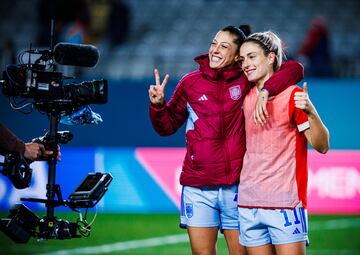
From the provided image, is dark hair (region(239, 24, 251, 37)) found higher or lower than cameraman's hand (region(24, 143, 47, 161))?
higher

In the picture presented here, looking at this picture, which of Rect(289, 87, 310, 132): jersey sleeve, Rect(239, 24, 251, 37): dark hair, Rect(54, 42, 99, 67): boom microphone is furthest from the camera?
Rect(239, 24, 251, 37): dark hair

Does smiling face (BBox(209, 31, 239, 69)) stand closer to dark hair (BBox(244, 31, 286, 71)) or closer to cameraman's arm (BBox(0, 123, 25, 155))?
dark hair (BBox(244, 31, 286, 71))

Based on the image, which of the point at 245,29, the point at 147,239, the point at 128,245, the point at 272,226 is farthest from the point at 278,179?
the point at 147,239

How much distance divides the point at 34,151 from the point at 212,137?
1.29 m

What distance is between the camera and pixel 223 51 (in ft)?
20.5

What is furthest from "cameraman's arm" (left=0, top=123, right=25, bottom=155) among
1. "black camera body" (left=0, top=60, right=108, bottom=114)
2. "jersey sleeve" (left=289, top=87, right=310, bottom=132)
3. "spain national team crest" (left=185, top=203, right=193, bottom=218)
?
"jersey sleeve" (left=289, top=87, right=310, bottom=132)

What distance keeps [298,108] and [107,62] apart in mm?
10456

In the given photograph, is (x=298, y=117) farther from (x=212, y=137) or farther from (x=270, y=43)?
(x=212, y=137)

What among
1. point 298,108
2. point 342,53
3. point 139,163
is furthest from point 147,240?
point 342,53

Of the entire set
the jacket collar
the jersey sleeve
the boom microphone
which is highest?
the boom microphone

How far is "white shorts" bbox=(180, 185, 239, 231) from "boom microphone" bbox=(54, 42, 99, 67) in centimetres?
119

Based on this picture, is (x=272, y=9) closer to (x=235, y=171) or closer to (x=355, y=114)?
(x=355, y=114)

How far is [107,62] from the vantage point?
15.8 metres

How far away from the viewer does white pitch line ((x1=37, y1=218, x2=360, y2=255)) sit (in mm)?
9383
